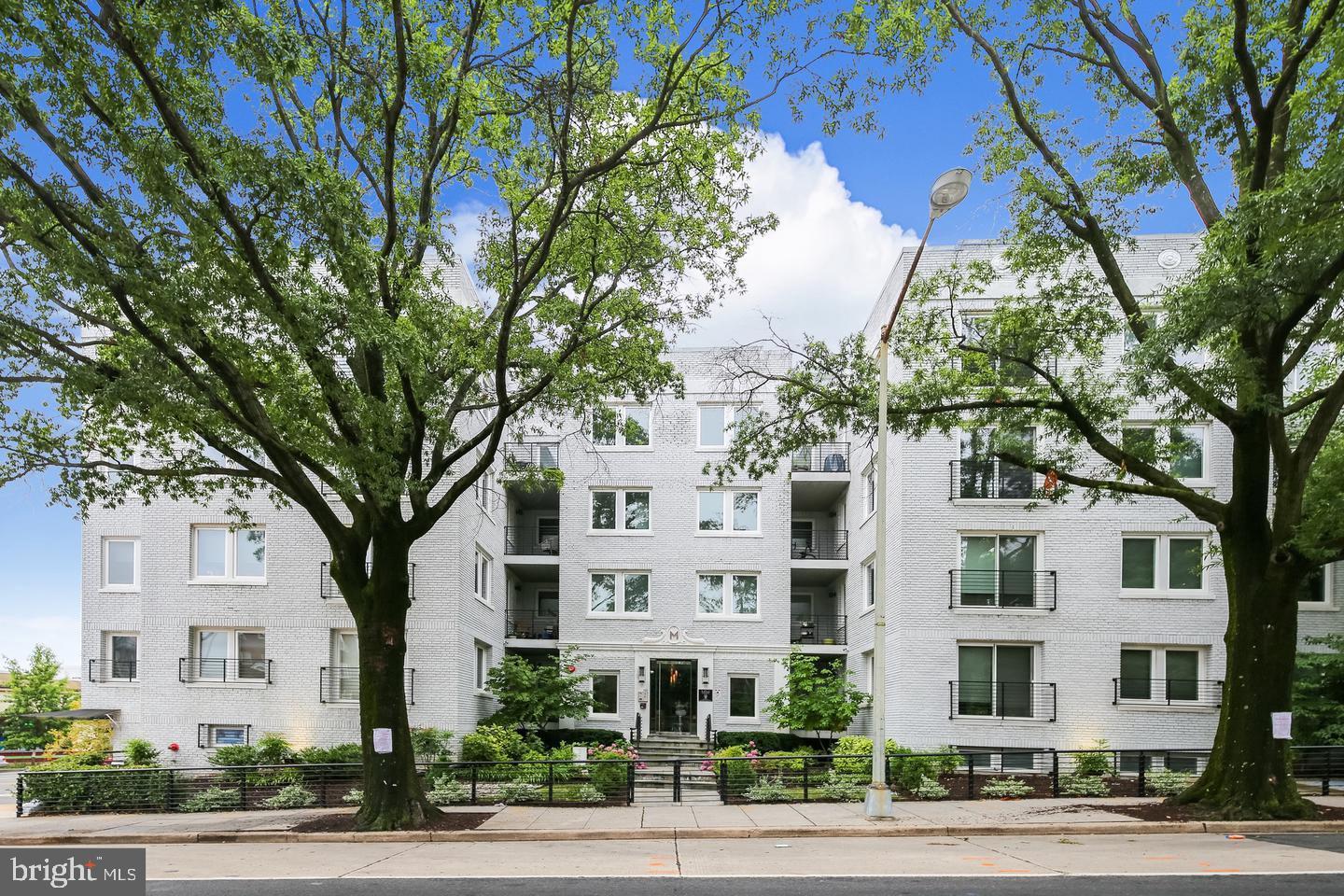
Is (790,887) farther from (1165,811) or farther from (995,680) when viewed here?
(995,680)

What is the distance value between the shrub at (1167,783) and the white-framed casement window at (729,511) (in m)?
14.5

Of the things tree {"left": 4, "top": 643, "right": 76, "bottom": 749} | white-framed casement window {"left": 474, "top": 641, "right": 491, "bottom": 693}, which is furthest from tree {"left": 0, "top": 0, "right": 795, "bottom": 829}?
tree {"left": 4, "top": 643, "right": 76, "bottom": 749}

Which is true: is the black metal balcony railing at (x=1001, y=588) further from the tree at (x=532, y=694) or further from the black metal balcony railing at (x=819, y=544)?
the tree at (x=532, y=694)

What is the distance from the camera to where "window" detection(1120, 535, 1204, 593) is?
23.4 meters

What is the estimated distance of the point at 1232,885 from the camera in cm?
931

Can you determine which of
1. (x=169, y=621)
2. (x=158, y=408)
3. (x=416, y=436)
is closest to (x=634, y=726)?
(x=169, y=621)

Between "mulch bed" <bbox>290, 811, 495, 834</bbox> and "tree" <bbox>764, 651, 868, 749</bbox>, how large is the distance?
9.47 meters

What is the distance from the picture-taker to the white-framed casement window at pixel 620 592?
30016mm

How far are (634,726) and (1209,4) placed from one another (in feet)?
75.4

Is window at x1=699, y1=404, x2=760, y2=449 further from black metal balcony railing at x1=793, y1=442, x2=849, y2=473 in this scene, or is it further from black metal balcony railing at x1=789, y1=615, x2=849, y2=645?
black metal balcony railing at x1=789, y1=615, x2=849, y2=645

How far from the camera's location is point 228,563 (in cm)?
2395

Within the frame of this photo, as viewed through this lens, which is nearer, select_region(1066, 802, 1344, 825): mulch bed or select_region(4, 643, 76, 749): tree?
select_region(1066, 802, 1344, 825): mulch bed

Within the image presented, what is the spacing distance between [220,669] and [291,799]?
24.4ft

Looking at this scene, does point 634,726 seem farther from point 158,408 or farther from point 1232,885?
point 1232,885
